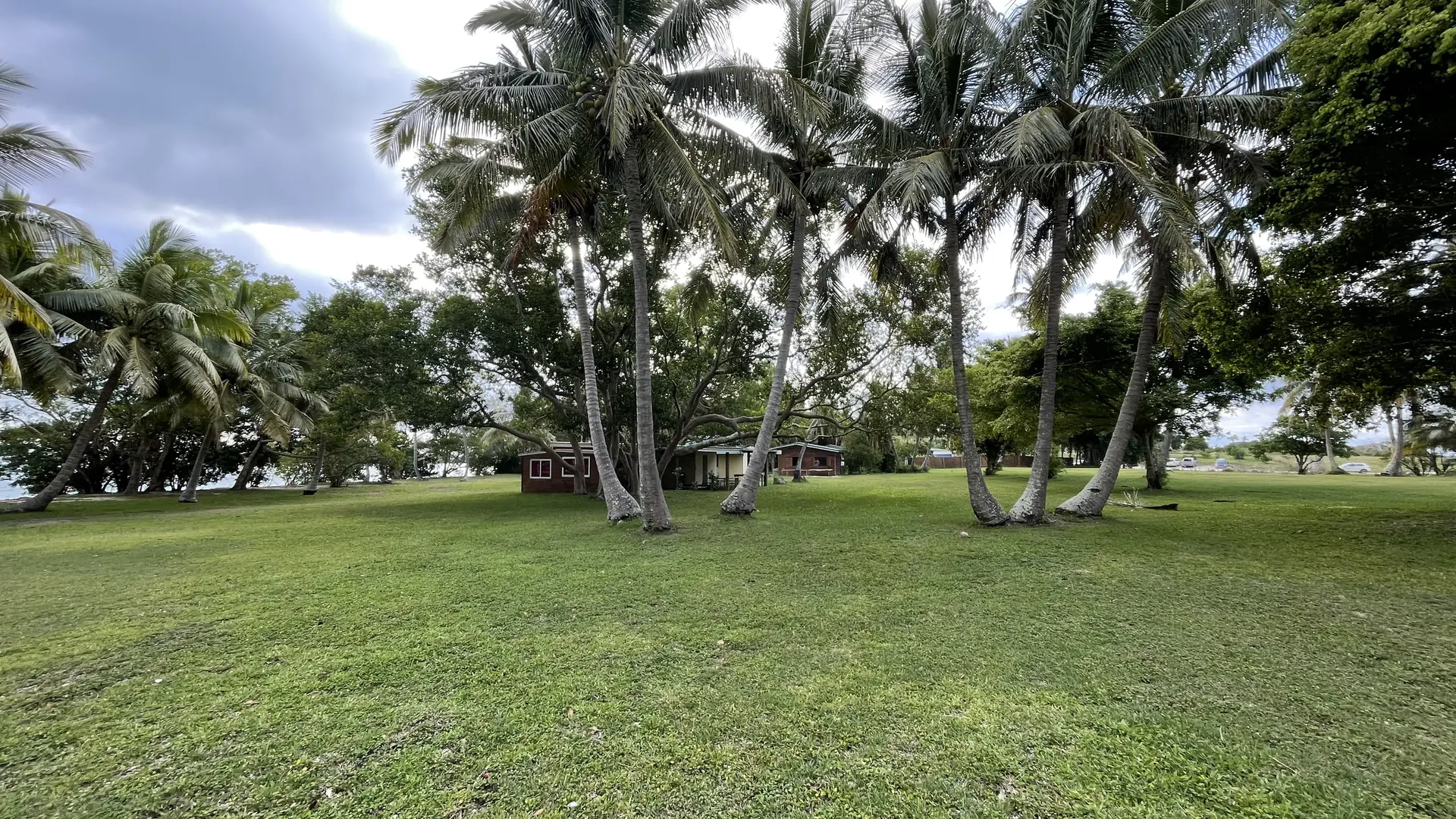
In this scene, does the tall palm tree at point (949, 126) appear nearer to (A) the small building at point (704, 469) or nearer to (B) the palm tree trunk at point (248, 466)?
(A) the small building at point (704, 469)

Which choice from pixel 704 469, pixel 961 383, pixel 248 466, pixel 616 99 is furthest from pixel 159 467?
pixel 961 383

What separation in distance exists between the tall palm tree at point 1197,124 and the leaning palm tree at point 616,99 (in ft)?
21.7

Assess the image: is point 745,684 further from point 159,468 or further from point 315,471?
point 159,468

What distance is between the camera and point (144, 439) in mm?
22703

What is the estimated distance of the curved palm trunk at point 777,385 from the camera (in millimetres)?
10880

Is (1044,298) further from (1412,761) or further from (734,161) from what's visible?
(1412,761)

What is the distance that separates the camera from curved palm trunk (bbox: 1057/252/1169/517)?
9.34 metres

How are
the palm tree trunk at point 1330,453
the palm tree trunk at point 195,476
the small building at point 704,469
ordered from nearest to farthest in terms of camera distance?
Answer: the palm tree trunk at point 195,476 → the small building at point 704,469 → the palm tree trunk at point 1330,453

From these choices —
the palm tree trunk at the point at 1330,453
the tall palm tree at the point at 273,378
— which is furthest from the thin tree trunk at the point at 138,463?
the palm tree trunk at the point at 1330,453

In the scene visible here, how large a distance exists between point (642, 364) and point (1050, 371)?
7297 mm

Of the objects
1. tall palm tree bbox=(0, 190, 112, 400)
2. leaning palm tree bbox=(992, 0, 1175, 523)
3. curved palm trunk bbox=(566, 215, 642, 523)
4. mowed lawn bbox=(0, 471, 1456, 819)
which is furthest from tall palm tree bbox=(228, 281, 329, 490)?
leaning palm tree bbox=(992, 0, 1175, 523)

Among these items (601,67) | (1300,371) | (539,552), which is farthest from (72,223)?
(1300,371)

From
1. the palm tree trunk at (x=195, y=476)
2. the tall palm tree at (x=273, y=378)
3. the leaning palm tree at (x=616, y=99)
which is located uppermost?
the leaning palm tree at (x=616, y=99)

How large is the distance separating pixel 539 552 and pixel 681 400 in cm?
1099
